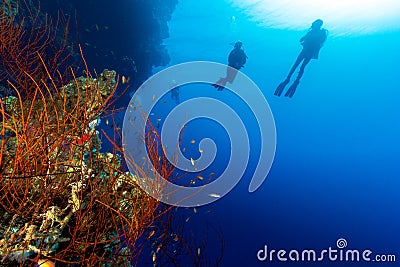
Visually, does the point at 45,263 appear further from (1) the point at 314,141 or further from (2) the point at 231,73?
(1) the point at 314,141

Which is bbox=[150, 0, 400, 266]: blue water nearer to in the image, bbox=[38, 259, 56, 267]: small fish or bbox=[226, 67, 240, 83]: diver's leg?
bbox=[226, 67, 240, 83]: diver's leg

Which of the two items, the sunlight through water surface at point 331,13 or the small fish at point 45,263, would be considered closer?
the small fish at point 45,263

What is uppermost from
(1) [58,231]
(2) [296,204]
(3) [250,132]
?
(3) [250,132]

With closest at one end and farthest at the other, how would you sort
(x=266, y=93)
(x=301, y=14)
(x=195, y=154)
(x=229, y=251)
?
(x=229, y=251) < (x=301, y=14) < (x=195, y=154) < (x=266, y=93)

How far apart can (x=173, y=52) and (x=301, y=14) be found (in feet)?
61.5

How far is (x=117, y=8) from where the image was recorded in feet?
45.2

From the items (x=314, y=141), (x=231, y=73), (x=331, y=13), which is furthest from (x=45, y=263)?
(x=314, y=141)

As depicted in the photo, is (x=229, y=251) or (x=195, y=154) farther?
(x=195, y=154)

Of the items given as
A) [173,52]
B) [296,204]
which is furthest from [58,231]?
[173,52]

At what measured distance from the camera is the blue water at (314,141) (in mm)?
30656

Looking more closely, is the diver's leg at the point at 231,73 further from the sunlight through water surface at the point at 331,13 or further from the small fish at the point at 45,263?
the sunlight through water surface at the point at 331,13

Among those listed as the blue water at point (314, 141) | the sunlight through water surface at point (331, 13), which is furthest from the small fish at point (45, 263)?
the sunlight through water surface at point (331, 13)

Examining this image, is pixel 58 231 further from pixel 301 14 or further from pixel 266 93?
pixel 266 93

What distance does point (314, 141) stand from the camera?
78.1 m
